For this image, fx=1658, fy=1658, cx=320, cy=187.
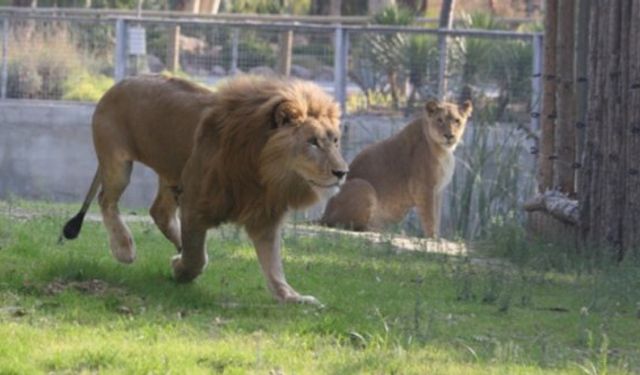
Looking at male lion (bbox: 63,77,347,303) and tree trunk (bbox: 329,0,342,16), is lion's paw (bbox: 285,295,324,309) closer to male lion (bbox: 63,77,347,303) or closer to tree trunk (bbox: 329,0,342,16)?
male lion (bbox: 63,77,347,303)

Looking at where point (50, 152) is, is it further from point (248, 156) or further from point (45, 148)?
point (248, 156)

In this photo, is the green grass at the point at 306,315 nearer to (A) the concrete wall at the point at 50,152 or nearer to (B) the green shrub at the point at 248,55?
(A) the concrete wall at the point at 50,152

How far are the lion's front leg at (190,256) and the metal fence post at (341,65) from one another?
38.5 feet

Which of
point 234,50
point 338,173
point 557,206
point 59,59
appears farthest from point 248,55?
point 338,173

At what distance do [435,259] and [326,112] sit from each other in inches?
136

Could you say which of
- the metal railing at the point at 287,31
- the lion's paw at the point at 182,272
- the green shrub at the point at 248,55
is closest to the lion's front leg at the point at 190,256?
the lion's paw at the point at 182,272

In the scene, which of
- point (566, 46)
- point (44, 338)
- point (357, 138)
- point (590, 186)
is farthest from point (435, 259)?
point (357, 138)

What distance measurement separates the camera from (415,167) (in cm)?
1752

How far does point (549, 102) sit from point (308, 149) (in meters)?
6.17

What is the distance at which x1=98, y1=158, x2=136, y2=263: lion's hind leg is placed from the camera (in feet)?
34.5

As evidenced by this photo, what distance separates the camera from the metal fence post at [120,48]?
2225cm

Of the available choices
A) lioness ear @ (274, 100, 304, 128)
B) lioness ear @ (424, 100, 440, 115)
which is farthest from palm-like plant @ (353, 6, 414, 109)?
lioness ear @ (274, 100, 304, 128)

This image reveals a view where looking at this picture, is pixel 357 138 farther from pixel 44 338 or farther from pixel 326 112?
pixel 44 338

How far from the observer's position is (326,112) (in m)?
9.49
